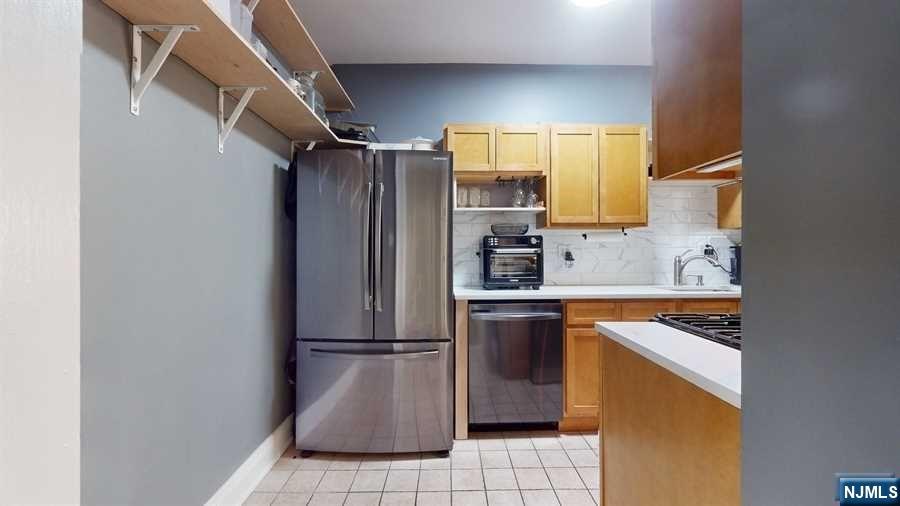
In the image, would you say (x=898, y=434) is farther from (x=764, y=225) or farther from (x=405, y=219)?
(x=405, y=219)

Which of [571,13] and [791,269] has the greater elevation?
[571,13]

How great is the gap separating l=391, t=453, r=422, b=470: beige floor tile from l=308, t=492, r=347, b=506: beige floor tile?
0.38m

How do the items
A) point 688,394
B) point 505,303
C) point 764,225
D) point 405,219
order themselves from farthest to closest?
point 505,303 → point 405,219 → point 688,394 → point 764,225

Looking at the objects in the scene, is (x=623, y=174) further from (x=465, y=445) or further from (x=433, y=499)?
(x=433, y=499)

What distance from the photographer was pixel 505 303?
2781 mm

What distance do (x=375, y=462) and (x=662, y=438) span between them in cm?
182

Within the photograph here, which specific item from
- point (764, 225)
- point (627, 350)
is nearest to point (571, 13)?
point (627, 350)

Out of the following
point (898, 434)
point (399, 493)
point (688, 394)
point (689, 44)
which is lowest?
point (399, 493)

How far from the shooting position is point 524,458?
2.50 m

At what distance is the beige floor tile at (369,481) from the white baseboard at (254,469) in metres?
0.48

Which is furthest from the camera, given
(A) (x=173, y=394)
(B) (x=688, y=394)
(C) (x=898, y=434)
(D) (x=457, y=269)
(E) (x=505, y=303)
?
(D) (x=457, y=269)

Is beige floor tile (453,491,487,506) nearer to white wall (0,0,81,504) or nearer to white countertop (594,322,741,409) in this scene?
white countertop (594,322,741,409)

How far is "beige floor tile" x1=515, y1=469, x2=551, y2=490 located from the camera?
2.20 meters

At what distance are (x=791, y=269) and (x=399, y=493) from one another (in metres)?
2.03
